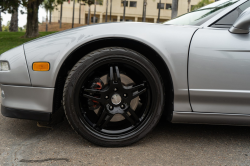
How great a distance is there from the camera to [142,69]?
1.91 m

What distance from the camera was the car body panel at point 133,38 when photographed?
6.15 ft

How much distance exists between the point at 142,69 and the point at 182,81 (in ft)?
1.10

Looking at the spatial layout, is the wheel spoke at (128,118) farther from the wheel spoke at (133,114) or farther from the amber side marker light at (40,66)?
the amber side marker light at (40,66)

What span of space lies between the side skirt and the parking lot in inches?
9.7

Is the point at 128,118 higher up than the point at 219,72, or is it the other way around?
the point at 219,72

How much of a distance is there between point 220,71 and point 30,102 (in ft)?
4.98

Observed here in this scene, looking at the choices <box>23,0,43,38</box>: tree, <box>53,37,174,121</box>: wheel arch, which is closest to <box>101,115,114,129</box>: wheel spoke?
<box>53,37,174,121</box>: wheel arch

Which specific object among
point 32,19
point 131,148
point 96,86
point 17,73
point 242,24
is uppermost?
point 32,19

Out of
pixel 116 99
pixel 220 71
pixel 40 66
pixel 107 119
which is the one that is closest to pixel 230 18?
pixel 220 71

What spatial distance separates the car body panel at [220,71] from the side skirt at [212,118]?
0.16 feet

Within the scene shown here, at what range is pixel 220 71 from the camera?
1850 millimetres

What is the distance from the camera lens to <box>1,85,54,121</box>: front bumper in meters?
1.89

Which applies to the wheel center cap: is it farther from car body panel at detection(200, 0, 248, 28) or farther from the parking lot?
car body panel at detection(200, 0, 248, 28)

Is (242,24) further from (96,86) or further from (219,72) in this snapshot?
(96,86)
